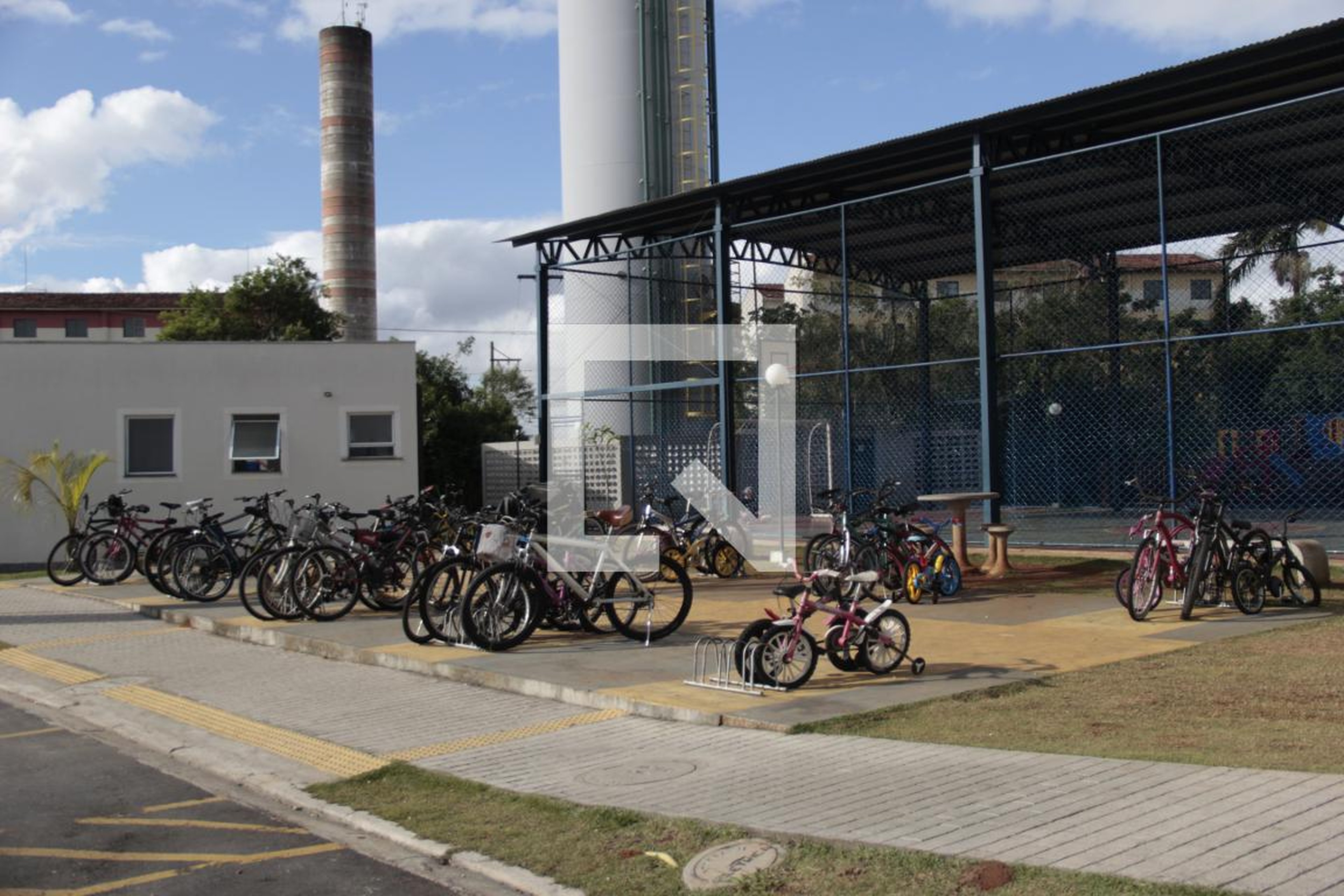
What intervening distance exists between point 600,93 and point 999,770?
93.0 ft

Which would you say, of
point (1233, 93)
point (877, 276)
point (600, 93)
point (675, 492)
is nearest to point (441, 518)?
point (675, 492)

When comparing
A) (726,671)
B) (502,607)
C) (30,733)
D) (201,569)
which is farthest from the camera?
(201,569)

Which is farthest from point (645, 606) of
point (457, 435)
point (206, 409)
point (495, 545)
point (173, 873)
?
point (457, 435)

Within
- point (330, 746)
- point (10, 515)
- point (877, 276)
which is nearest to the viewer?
point (330, 746)

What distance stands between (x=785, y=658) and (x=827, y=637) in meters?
0.50

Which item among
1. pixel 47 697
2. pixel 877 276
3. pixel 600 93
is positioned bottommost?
pixel 47 697

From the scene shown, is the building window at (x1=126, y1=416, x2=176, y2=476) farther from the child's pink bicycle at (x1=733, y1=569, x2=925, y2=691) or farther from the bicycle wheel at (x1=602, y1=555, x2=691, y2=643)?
the child's pink bicycle at (x1=733, y1=569, x2=925, y2=691)

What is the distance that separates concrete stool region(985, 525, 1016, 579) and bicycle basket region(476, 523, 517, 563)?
6703mm

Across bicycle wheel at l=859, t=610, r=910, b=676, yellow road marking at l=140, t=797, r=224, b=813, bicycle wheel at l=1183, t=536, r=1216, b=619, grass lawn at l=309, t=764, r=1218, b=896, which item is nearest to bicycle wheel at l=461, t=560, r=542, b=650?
bicycle wheel at l=859, t=610, r=910, b=676

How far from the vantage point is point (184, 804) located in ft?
20.2

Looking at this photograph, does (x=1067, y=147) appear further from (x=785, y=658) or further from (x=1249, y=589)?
(x=785, y=658)

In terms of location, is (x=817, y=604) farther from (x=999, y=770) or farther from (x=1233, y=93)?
(x=1233, y=93)

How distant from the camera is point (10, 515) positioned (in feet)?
72.3

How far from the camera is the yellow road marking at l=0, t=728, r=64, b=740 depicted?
7949 millimetres
